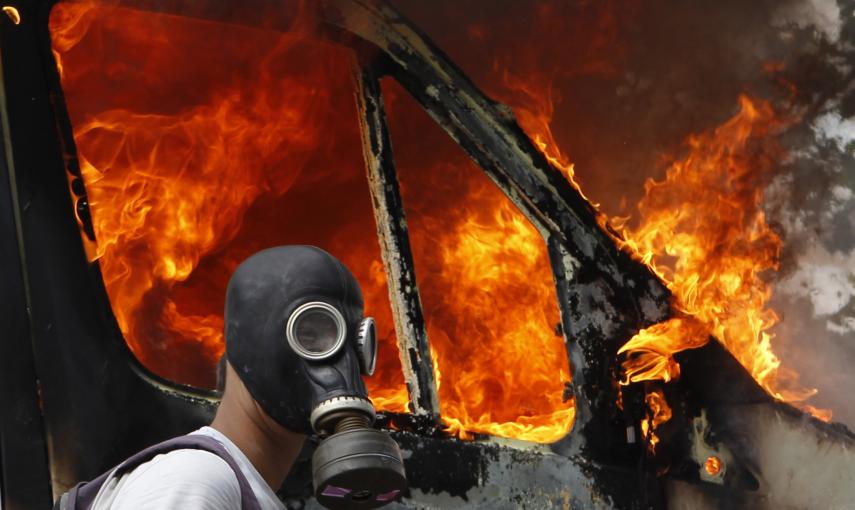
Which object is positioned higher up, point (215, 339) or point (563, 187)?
point (563, 187)

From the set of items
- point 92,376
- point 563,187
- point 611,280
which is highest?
point 563,187

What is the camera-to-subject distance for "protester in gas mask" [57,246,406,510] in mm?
1735

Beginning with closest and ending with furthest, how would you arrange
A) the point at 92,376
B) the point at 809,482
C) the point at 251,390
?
the point at 251,390, the point at 92,376, the point at 809,482

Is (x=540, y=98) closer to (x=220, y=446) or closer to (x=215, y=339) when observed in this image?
(x=215, y=339)

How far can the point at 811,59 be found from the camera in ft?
15.0

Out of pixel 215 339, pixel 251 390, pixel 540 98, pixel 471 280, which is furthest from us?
pixel 540 98

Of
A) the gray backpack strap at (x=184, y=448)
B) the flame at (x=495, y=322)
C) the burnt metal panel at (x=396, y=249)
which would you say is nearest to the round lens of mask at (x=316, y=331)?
the gray backpack strap at (x=184, y=448)

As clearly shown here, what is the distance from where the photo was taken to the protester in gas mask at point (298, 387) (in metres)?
1.74

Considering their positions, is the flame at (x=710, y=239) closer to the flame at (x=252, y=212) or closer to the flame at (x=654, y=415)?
the flame at (x=654, y=415)

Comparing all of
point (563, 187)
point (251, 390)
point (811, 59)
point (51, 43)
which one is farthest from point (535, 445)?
point (811, 59)

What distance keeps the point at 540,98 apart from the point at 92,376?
8.46 ft

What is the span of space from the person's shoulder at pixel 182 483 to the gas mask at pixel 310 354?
8.0 inches

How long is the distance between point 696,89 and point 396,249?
2018mm

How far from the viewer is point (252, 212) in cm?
414
